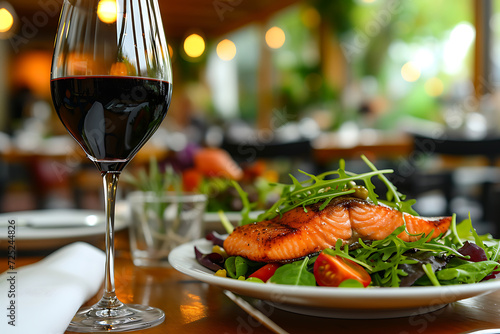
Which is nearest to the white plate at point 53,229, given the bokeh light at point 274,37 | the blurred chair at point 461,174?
the blurred chair at point 461,174

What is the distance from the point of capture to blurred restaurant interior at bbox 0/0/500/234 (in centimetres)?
390

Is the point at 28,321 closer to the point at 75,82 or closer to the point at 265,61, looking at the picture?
the point at 75,82

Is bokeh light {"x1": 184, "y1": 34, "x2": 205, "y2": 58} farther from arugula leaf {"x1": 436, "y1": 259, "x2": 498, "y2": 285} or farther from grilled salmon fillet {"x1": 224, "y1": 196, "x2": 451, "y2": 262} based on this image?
arugula leaf {"x1": 436, "y1": 259, "x2": 498, "y2": 285}

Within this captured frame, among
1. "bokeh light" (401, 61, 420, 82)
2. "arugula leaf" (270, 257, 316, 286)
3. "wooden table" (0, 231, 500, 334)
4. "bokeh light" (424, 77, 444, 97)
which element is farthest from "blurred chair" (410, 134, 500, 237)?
"bokeh light" (401, 61, 420, 82)

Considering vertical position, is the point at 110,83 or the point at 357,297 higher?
the point at 110,83

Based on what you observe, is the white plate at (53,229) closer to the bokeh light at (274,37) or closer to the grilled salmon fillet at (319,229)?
the grilled salmon fillet at (319,229)

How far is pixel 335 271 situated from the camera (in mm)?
586

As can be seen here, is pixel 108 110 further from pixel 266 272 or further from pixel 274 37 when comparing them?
pixel 274 37

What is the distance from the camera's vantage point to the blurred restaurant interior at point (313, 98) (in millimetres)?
3900

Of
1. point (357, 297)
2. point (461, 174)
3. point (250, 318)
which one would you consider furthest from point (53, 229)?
point (461, 174)

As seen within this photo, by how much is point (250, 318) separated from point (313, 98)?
8590 millimetres

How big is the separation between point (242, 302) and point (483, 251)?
327 mm

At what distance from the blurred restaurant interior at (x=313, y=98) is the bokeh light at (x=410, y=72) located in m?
0.02

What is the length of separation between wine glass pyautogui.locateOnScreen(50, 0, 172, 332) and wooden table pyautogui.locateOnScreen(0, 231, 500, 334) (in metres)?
0.05
